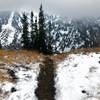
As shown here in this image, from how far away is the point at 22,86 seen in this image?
31469mm

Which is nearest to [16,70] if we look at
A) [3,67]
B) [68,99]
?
[3,67]

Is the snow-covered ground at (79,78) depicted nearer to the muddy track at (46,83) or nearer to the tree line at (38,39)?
the muddy track at (46,83)

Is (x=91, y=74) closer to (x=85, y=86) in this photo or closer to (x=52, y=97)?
(x=85, y=86)

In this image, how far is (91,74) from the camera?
32.8 meters

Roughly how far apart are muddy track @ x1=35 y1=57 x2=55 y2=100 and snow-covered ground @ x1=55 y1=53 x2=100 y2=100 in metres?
0.51

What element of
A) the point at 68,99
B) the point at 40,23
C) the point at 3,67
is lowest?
the point at 68,99

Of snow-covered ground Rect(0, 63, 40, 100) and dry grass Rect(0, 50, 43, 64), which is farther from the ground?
dry grass Rect(0, 50, 43, 64)

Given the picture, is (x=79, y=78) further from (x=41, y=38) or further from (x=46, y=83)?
(x=41, y=38)

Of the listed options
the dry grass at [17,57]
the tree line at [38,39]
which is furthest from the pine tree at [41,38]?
the dry grass at [17,57]

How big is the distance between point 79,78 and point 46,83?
9.64 ft

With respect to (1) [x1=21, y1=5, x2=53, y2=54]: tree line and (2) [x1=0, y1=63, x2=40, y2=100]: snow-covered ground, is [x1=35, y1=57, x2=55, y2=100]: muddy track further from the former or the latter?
(1) [x1=21, y1=5, x2=53, y2=54]: tree line

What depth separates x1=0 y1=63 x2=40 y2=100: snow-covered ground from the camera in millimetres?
28728

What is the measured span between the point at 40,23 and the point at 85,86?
83.7 metres

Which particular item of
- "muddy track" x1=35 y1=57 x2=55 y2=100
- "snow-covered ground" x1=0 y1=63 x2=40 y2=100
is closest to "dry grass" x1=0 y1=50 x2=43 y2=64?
"muddy track" x1=35 y1=57 x2=55 y2=100
